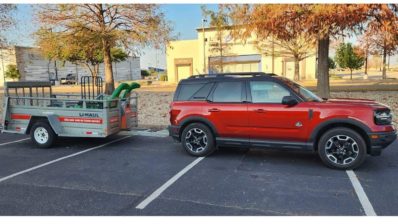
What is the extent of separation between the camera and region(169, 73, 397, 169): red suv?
522 cm

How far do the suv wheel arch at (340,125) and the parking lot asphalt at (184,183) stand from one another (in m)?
0.50

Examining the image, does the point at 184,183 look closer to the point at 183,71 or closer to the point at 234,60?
the point at 234,60

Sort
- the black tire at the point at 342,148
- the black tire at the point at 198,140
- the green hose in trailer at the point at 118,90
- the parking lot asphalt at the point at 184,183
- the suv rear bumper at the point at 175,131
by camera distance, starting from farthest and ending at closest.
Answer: the green hose in trailer at the point at 118,90
the suv rear bumper at the point at 175,131
the black tire at the point at 198,140
the black tire at the point at 342,148
the parking lot asphalt at the point at 184,183

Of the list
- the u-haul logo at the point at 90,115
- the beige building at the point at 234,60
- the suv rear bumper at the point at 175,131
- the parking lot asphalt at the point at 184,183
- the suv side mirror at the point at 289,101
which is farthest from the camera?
the beige building at the point at 234,60

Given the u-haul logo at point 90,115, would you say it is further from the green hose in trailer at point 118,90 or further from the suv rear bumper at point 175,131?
the suv rear bumper at point 175,131

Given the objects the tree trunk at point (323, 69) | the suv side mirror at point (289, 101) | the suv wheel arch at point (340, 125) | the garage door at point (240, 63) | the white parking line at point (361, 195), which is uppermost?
the garage door at point (240, 63)

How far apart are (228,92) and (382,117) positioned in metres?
2.77

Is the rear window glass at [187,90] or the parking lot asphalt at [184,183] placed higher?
the rear window glass at [187,90]

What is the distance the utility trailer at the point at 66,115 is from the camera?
711 centimetres

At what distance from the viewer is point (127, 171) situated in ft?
18.0

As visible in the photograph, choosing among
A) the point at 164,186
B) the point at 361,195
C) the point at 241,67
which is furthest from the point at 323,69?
the point at 241,67

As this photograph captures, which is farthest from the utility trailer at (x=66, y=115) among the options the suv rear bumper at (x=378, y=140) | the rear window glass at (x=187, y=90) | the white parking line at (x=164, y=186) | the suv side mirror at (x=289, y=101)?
the suv rear bumper at (x=378, y=140)

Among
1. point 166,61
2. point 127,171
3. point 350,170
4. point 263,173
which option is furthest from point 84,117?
point 166,61

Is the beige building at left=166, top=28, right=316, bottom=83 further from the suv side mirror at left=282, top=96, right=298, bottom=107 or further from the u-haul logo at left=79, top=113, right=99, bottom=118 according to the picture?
the suv side mirror at left=282, top=96, right=298, bottom=107
